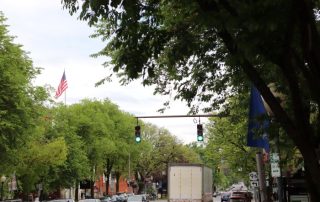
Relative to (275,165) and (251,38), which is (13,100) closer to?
(275,165)

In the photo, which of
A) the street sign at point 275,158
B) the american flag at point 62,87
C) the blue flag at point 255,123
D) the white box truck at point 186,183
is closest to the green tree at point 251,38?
the blue flag at point 255,123

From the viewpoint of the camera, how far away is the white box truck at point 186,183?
1329 inches

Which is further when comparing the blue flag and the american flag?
the american flag

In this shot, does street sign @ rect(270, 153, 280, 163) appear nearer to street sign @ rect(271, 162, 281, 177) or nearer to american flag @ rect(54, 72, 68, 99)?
street sign @ rect(271, 162, 281, 177)

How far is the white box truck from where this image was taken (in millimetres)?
33750

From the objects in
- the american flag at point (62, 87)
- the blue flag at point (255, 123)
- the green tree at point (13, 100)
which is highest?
the american flag at point (62, 87)

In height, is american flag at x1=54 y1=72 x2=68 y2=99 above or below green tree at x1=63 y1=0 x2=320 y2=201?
above


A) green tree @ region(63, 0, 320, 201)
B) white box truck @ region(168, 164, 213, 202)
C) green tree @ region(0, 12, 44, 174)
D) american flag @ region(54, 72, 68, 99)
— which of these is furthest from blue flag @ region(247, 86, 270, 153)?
american flag @ region(54, 72, 68, 99)

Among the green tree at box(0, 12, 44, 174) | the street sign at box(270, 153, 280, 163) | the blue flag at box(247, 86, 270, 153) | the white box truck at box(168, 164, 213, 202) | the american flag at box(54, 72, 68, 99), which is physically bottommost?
the white box truck at box(168, 164, 213, 202)

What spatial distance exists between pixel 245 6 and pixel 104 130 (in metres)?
73.4

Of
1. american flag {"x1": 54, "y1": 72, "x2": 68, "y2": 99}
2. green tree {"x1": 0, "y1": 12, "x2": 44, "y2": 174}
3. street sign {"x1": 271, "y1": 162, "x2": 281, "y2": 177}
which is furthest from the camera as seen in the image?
american flag {"x1": 54, "y1": 72, "x2": 68, "y2": 99}

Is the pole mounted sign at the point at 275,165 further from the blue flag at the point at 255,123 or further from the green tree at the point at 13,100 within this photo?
the green tree at the point at 13,100

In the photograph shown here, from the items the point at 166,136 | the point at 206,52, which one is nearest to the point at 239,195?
the point at 206,52

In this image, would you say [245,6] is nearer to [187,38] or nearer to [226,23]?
[226,23]
